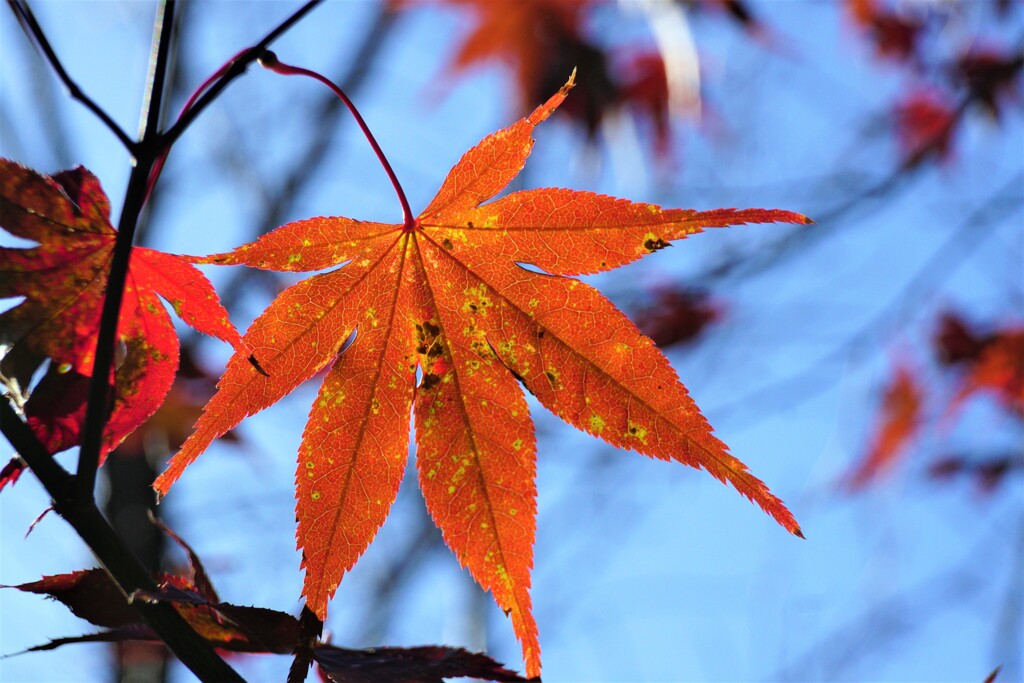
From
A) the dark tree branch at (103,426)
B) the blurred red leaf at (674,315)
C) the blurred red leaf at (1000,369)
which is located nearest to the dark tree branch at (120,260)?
the dark tree branch at (103,426)

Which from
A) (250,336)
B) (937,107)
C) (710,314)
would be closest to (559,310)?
(250,336)

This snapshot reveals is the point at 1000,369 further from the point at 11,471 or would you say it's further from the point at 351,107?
the point at 11,471

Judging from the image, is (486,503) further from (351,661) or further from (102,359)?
(102,359)

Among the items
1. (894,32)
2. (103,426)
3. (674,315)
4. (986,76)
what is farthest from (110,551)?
(894,32)

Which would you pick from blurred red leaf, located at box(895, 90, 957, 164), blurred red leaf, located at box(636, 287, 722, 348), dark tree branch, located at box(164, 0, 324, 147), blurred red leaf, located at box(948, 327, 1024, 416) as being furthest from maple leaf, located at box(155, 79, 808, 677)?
blurred red leaf, located at box(895, 90, 957, 164)

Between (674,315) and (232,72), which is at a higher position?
(674,315)

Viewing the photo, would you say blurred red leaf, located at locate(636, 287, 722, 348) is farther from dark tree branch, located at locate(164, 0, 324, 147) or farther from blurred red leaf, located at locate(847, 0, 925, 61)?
dark tree branch, located at locate(164, 0, 324, 147)

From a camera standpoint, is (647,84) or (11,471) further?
(647,84)
